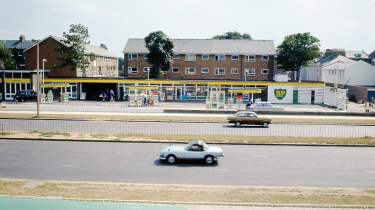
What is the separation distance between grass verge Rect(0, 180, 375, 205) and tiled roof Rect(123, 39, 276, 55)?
60.1 m

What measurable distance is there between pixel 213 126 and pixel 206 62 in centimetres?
4081

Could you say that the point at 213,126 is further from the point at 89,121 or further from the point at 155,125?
the point at 89,121

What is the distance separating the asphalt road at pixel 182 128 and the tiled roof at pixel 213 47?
3923cm

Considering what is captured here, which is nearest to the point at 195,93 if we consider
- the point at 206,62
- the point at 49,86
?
the point at 206,62

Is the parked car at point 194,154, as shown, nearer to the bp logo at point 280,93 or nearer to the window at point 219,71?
the bp logo at point 280,93

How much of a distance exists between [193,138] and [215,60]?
1913 inches

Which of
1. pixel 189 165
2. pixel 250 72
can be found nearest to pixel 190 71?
pixel 250 72

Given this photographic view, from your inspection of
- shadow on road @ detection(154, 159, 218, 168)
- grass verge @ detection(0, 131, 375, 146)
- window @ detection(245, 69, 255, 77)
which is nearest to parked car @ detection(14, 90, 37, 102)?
grass verge @ detection(0, 131, 375, 146)

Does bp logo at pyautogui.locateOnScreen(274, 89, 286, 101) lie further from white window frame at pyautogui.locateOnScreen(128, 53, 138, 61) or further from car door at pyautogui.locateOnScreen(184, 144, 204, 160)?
car door at pyautogui.locateOnScreen(184, 144, 204, 160)

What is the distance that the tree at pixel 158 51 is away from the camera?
246 ft

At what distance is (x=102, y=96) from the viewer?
67.2 m

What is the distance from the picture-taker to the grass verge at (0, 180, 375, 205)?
17.6m

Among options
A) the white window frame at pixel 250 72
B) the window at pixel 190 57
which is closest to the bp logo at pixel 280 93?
the white window frame at pixel 250 72

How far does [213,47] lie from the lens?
7912 cm
